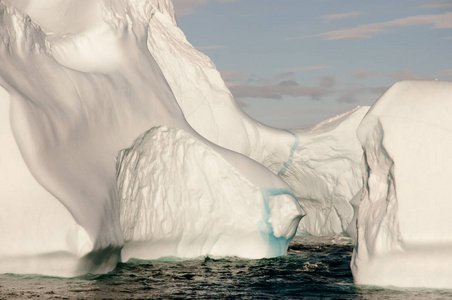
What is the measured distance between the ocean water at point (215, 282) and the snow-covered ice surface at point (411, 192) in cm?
31

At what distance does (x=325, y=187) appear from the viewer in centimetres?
1881

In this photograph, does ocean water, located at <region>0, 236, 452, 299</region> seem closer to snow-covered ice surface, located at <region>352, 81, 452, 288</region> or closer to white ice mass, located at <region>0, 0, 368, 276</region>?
Answer: snow-covered ice surface, located at <region>352, 81, 452, 288</region>

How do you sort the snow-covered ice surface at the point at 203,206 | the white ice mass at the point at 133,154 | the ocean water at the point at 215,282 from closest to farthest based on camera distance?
1. the ocean water at the point at 215,282
2. the white ice mass at the point at 133,154
3. the snow-covered ice surface at the point at 203,206

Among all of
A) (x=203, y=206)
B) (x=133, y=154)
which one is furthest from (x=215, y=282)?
(x=133, y=154)

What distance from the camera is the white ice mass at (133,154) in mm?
9883

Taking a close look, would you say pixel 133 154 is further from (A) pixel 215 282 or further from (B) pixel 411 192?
(B) pixel 411 192

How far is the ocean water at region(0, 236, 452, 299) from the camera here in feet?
29.7

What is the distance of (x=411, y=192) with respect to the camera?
9258 mm

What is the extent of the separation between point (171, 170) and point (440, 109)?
5.93 metres

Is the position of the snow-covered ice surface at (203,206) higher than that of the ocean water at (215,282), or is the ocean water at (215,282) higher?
the snow-covered ice surface at (203,206)

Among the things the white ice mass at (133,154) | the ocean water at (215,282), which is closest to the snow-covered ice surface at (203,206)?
the white ice mass at (133,154)

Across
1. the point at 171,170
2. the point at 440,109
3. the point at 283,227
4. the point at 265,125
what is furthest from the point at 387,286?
the point at 265,125

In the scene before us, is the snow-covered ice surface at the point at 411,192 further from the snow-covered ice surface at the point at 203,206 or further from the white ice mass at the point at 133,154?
the white ice mass at the point at 133,154

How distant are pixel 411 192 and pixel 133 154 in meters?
5.71
